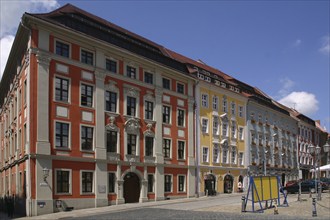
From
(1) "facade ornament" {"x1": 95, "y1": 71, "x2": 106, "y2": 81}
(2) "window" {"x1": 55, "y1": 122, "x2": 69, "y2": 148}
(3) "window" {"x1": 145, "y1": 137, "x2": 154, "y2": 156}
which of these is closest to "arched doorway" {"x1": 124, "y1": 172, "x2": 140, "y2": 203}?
(3) "window" {"x1": 145, "y1": 137, "x2": 154, "y2": 156}

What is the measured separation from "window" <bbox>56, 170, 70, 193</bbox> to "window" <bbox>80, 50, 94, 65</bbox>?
843 centimetres

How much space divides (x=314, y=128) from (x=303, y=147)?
821 cm

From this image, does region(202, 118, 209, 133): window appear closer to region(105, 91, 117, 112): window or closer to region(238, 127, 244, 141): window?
region(238, 127, 244, 141): window

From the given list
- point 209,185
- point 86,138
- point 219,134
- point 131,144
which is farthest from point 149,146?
point 219,134

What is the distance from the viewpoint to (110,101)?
3503cm

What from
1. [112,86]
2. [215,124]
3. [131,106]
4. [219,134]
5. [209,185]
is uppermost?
[112,86]

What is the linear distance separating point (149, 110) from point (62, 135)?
9.75m

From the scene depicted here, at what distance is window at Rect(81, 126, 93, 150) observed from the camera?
3259cm

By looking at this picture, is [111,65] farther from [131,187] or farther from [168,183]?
[168,183]

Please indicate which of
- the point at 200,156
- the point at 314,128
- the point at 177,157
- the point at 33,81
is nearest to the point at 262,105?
the point at 200,156

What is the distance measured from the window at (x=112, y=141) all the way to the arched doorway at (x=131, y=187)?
2.74 meters

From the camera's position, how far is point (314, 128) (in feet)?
269

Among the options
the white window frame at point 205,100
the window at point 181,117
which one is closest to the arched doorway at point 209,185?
the window at point 181,117

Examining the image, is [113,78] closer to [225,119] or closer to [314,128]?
[225,119]
